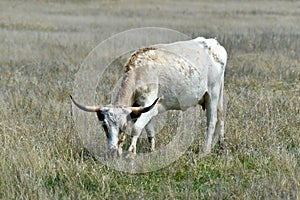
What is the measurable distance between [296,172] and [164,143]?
220 cm

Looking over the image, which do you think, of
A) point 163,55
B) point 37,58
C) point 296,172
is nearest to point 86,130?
point 163,55

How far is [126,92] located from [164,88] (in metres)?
0.83

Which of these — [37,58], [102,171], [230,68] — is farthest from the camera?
[37,58]

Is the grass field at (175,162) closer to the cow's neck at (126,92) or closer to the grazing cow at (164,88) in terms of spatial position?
the grazing cow at (164,88)

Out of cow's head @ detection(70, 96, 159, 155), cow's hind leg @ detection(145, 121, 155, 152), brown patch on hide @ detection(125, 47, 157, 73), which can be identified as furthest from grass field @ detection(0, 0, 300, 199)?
brown patch on hide @ detection(125, 47, 157, 73)

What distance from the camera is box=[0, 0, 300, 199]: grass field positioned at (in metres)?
5.67

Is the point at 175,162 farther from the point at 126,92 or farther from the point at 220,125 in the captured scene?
the point at 220,125

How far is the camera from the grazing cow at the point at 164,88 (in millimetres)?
5961

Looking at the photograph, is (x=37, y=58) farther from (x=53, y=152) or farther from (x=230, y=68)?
(x=53, y=152)

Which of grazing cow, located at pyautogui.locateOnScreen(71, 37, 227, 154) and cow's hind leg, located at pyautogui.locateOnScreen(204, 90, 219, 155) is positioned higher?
grazing cow, located at pyautogui.locateOnScreen(71, 37, 227, 154)

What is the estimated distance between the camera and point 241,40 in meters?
19.0

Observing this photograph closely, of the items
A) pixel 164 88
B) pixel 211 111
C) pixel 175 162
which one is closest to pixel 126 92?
pixel 164 88

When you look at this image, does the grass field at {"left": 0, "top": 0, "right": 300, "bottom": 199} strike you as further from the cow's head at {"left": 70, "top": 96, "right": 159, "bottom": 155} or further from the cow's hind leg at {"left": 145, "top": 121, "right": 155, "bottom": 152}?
the cow's hind leg at {"left": 145, "top": 121, "right": 155, "bottom": 152}

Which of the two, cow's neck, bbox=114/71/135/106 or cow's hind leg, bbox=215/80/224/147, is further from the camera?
cow's hind leg, bbox=215/80/224/147
